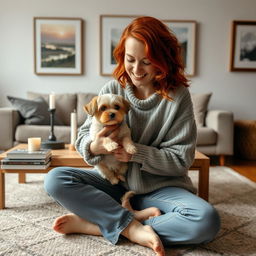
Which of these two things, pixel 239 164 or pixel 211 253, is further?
pixel 239 164

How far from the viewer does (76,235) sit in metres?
1.59

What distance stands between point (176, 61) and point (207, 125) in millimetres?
2599

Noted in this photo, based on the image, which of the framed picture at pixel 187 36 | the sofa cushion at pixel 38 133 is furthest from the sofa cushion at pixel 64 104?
the framed picture at pixel 187 36

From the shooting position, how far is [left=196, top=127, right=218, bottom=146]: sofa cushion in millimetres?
3744

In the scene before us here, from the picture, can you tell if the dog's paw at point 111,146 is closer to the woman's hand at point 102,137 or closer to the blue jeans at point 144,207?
the woman's hand at point 102,137

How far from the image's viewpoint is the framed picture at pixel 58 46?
4.58 m

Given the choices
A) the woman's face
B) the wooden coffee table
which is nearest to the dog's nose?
the woman's face

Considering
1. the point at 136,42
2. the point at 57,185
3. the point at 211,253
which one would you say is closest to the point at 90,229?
the point at 57,185

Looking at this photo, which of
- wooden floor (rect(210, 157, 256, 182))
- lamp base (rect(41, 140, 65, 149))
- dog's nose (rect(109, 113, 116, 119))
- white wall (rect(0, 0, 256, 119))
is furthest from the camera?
white wall (rect(0, 0, 256, 119))

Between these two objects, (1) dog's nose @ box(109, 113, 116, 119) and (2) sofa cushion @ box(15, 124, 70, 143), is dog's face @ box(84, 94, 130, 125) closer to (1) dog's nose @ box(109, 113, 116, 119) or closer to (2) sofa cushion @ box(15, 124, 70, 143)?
(1) dog's nose @ box(109, 113, 116, 119)

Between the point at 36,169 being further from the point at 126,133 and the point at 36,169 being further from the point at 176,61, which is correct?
the point at 176,61

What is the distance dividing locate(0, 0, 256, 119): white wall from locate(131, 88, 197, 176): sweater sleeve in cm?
319

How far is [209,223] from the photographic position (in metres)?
1.38

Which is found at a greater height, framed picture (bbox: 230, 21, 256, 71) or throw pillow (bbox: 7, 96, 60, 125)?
framed picture (bbox: 230, 21, 256, 71)
